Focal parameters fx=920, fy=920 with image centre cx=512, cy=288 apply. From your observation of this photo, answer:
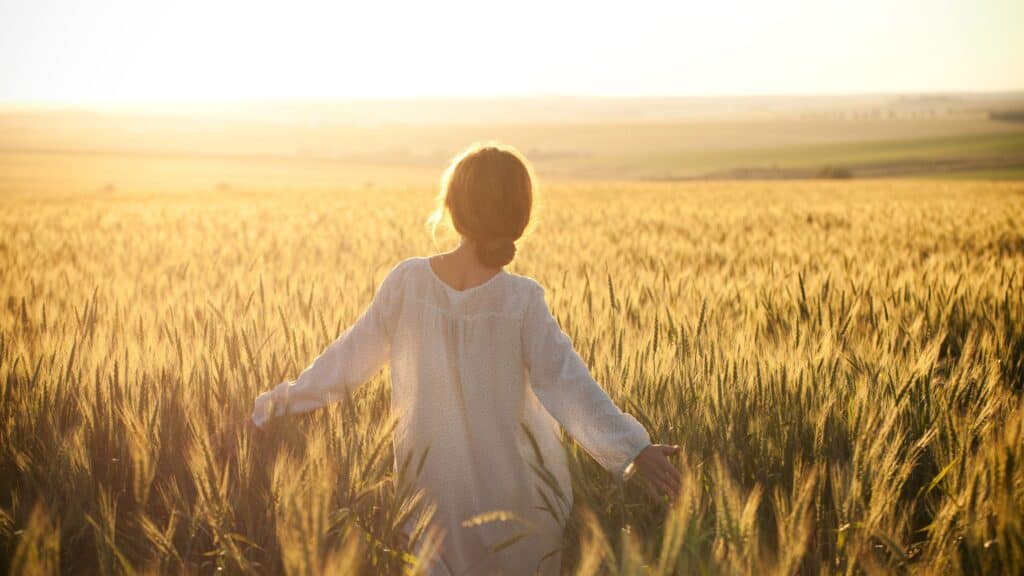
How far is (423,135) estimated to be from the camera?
108 m

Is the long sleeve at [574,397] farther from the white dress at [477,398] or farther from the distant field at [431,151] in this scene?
the distant field at [431,151]

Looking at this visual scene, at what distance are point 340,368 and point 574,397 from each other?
58 centimetres

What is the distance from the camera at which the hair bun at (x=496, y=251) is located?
1996 mm

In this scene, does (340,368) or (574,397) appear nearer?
(574,397)

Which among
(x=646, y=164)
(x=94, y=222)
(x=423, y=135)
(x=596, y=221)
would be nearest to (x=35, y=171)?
(x=94, y=222)

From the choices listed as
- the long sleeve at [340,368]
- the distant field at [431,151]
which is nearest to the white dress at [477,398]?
the long sleeve at [340,368]

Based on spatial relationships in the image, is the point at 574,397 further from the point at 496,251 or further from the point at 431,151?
the point at 431,151

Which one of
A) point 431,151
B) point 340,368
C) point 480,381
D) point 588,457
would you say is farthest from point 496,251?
point 431,151

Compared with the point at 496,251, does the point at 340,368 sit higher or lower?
lower

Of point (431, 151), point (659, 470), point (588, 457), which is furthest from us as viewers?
point (431, 151)

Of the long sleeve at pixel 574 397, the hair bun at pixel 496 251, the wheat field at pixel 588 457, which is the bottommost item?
the wheat field at pixel 588 457

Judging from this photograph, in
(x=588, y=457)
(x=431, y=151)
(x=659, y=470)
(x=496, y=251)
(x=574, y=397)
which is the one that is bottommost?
(x=431, y=151)

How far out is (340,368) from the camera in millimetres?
2189

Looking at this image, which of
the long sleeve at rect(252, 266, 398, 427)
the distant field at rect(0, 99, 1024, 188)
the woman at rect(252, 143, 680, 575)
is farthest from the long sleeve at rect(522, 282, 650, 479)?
the distant field at rect(0, 99, 1024, 188)
